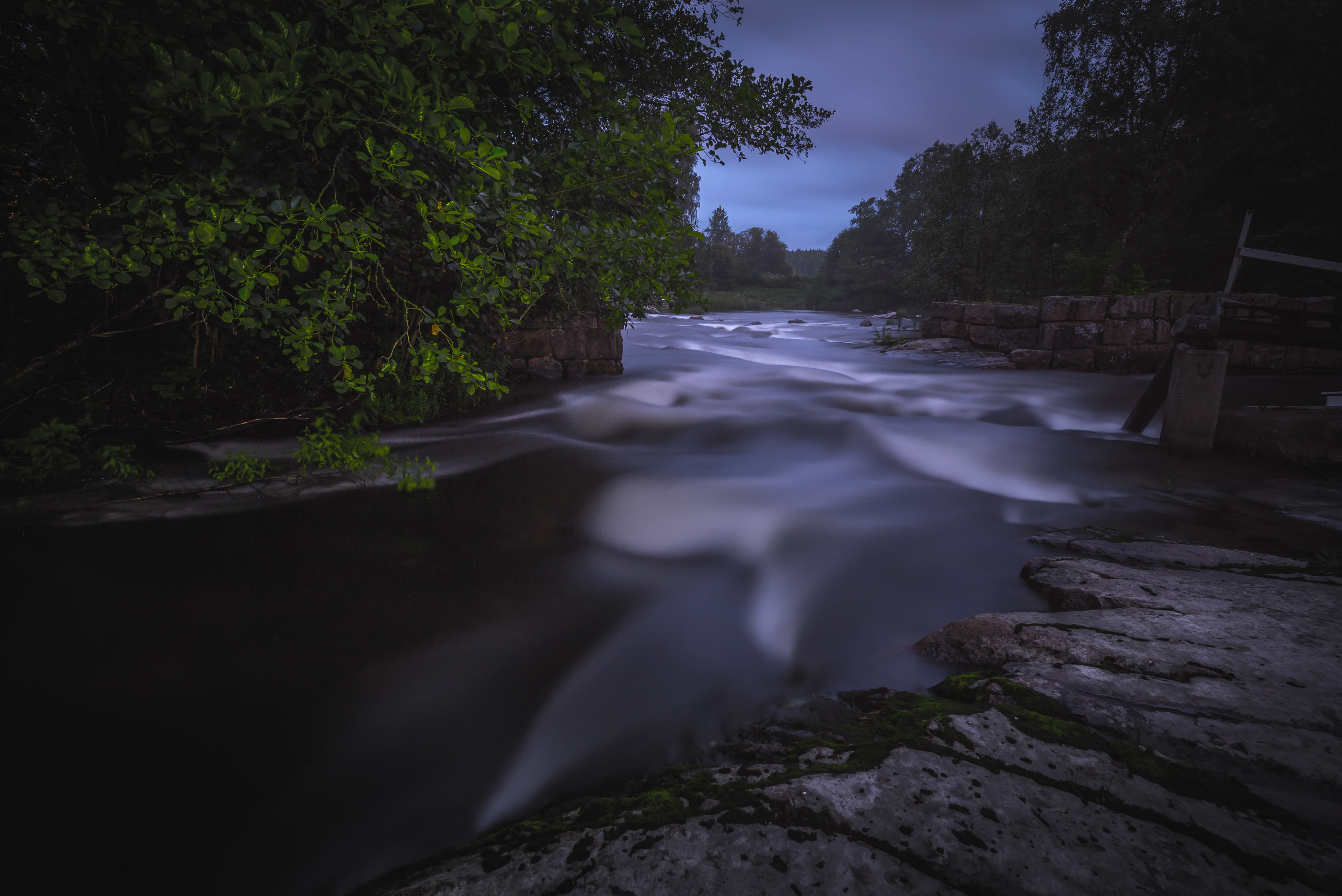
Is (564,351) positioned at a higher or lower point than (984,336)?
lower

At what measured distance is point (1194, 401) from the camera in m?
6.18

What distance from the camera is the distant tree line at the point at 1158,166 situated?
16906 mm

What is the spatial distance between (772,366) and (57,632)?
12.5 meters

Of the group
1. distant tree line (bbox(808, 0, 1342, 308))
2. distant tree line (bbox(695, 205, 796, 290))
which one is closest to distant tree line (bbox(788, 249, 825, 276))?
distant tree line (bbox(695, 205, 796, 290))

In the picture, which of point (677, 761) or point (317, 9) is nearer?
point (677, 761)

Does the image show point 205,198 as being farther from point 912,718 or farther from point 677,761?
point 912,718

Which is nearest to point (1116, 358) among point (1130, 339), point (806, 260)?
point (1130, 339)

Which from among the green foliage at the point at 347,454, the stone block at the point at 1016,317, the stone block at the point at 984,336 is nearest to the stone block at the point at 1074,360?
the stone block at the point at 1016,317

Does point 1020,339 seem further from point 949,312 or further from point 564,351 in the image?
point 564,351

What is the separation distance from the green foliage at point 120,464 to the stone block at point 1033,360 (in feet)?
51.4

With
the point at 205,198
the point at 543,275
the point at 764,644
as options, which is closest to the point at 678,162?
the point at 543,275

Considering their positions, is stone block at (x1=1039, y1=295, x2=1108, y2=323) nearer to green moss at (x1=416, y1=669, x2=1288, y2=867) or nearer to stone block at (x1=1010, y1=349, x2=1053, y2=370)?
stone block at (x1=1010, y1=349, x2=1053, y2=370)

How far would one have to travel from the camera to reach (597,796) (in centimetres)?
210

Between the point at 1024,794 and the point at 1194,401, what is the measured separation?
714 cm
